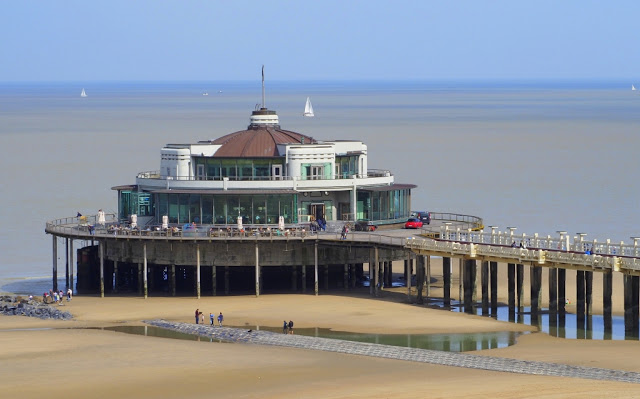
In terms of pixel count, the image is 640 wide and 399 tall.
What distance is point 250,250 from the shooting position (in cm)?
7231

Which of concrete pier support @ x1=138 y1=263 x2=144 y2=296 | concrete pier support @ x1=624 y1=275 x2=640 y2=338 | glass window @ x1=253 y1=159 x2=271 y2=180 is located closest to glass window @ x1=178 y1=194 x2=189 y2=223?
concrete pier support @ x1=138 y1=263 x2=144 y2=296

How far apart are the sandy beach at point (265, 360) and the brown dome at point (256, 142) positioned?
10.5 meters

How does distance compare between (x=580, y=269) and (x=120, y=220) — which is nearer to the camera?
(x=580, y=269)

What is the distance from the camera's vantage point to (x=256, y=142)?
78.7m

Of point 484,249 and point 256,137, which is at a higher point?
point 256,137

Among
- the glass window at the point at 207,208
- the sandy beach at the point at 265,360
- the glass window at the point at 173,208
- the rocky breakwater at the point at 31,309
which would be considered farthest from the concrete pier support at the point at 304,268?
the rocky breakwater at the point at 31,309

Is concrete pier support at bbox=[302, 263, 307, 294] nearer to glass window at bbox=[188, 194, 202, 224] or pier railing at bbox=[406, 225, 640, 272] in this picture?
glass window at bbox=[188, 194, 202, 224]

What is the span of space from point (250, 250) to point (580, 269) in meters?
17.8

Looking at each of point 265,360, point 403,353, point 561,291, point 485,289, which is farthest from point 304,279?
point 265,360

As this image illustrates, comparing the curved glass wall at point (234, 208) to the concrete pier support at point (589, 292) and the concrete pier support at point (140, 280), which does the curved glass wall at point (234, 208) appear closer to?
the concrete pier support at point (140, 280)

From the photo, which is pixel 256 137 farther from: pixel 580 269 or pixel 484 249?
pixel 580 269

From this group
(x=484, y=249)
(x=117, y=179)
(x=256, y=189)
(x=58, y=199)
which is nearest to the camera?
(x=484, y=249)

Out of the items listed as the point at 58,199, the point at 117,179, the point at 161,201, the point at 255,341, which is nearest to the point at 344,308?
the point at 255,341

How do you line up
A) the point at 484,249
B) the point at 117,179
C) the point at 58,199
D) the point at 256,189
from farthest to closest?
the point at 117,179 < the point at 58,199 < the point at 256,189 < the point at 484,249
